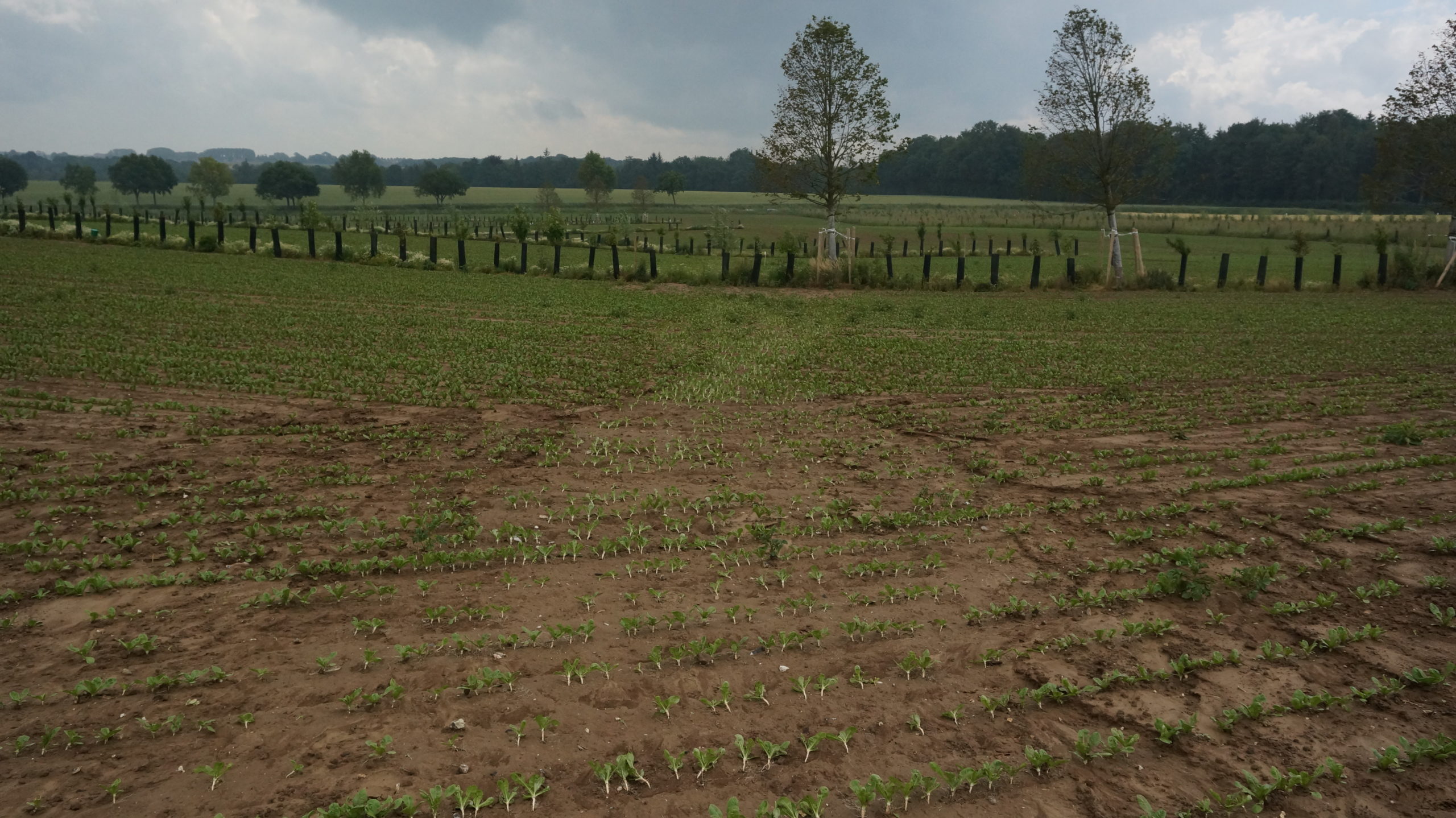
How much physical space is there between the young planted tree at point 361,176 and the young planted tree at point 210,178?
52.6ft

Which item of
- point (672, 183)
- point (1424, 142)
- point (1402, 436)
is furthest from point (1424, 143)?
point (672, 183)

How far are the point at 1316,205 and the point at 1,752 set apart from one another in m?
110

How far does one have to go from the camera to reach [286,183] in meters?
118

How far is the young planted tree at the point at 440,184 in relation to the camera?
12475 cm

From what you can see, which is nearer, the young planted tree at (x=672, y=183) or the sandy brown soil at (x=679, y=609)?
the sandy brown soil at (x=679, y=609)

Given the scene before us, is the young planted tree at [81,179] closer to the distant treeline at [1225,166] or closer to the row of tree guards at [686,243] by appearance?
the row of tree guards at [686,243]

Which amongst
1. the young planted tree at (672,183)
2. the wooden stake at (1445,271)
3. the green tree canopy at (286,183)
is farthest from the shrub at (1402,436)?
the green tree canopy at (286,183)

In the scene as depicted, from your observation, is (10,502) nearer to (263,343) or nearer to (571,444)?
(571,444)

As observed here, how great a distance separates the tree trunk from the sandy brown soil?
21.3 meters

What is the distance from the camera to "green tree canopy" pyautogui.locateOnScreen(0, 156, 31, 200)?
342 feet

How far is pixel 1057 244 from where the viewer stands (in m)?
45.4

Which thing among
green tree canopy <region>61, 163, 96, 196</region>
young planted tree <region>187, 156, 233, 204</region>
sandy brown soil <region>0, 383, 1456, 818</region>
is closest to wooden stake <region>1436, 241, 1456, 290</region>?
sandy brown soil <region>0, 383, 1456, 818</region>

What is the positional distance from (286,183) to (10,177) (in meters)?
30.7

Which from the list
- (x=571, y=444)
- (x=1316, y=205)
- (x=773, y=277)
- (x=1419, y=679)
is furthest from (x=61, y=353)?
(x=1316, y=205)
